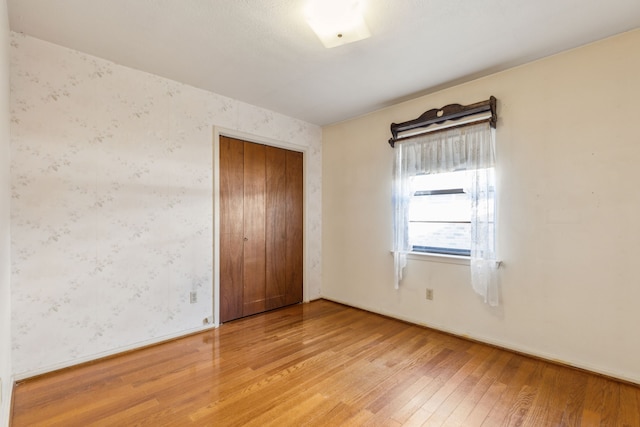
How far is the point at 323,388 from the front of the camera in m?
2.07

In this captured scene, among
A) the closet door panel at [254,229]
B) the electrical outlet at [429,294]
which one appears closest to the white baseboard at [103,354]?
the closet door panel at [254,229]

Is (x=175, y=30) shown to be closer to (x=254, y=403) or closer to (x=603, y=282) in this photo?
(x=254, y=403)

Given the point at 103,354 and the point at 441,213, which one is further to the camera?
the point at 441,213

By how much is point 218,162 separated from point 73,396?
224cm

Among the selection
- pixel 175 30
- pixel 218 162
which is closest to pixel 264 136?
pixel 218 162

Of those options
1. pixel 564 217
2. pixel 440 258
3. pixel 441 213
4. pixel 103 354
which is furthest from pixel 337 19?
pixel 103 354

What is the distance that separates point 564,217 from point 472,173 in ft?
2.60

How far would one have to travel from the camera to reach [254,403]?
6.25 feet

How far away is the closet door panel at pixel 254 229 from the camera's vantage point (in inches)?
140

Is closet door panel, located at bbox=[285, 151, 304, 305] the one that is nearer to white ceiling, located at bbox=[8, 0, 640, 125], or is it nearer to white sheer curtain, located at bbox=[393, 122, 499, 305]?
white ceiling, located at bbox=[8, 0, 640, 125]

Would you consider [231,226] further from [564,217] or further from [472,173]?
[564,217]

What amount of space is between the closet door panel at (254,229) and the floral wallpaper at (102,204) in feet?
1.57

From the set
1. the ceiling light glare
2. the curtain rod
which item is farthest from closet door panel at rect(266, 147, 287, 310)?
the ceiling light glare

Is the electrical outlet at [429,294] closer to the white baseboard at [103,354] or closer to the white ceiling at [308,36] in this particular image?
the white ceiling at [308,36]
